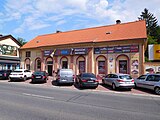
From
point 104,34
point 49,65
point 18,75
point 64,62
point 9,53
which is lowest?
point 18,75

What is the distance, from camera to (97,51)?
2717cm

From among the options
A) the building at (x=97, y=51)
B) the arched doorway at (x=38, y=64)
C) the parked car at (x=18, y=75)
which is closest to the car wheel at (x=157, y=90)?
the building at (x=97, y=51)

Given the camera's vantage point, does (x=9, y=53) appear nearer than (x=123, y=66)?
No

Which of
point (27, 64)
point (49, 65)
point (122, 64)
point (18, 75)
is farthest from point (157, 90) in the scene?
point (27, 64)

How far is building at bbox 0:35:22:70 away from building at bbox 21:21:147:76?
18.4 ft

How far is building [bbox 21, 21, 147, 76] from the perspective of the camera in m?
24.6

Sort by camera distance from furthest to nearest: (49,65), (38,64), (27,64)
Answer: (27,64) → (38,64) → (49,65)

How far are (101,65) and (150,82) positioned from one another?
38.1 feet

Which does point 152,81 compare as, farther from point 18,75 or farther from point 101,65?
point 18,75

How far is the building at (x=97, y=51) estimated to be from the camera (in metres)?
24.6

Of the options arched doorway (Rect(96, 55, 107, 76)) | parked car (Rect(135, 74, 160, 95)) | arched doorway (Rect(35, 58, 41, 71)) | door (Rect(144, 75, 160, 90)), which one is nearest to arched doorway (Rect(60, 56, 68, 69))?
arched doorway (Rect(35, 58, 41, 71))

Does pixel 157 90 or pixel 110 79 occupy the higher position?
pixel 110 79

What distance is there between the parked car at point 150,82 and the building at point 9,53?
2897 cm

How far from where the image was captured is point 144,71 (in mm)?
23719
